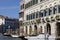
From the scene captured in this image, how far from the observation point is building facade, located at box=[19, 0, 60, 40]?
40.0m

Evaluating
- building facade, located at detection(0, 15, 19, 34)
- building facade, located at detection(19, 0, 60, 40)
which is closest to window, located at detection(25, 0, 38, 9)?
building facade, located at detection(19, 0, 60, 40)

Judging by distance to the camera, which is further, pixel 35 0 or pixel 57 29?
pixel 35 0

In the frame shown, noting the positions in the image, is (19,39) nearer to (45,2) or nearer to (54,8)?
(45,2)

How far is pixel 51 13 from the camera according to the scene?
4200cm

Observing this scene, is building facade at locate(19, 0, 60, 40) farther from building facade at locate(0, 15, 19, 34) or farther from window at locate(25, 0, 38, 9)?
building facade at locate(0, 15, 19, 34)

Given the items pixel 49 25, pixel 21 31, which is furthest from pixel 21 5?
pixel 49 25

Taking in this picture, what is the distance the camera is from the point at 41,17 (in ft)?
152

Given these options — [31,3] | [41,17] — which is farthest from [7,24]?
[41,17]

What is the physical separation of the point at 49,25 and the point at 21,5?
2017cm

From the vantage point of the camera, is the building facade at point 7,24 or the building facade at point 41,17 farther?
the building facade at point 7,24

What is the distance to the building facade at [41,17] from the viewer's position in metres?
40.0

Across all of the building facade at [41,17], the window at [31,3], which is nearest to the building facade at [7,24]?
the building facade at [41,17]

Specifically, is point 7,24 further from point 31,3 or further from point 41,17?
point 41,17

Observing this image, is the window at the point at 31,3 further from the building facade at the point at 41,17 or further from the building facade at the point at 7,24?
the building facade at the point at 7,24
